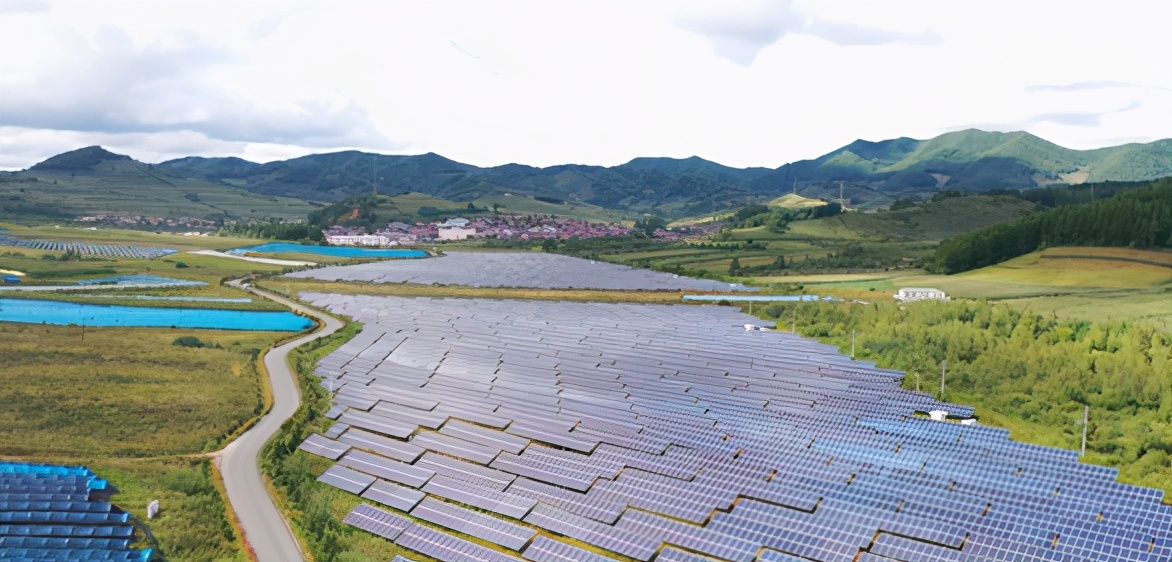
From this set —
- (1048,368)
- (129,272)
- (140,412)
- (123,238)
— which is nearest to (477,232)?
(123,238)

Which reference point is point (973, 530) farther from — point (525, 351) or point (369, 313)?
point (369, 313)

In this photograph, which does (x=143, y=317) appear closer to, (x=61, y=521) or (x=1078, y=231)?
(x=61, y=521)

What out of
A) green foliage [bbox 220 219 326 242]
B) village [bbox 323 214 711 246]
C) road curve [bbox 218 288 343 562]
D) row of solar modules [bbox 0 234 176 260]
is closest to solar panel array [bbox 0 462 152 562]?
road curve [bbox 218 288 343 562]

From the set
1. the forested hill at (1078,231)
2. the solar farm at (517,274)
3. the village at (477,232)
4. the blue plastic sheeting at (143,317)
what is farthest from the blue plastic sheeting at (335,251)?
the forested hill at (1078,231)

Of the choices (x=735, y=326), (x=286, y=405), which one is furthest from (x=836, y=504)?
(x=735, y=326)

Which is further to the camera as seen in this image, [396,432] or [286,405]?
[286,405]

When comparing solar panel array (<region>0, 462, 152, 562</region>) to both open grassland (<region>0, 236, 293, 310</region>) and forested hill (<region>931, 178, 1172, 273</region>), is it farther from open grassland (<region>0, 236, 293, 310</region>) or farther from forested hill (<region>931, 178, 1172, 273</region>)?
forested hill (<region>931, 178, 1172, 273</region>)
